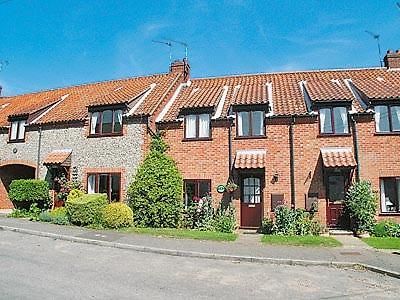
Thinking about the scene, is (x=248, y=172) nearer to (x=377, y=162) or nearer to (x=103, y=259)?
(x=377, y=162)

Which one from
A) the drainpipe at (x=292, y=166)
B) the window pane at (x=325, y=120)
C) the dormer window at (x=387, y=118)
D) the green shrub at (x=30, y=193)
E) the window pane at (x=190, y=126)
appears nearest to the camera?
the dormer window at (x=387, y=118)

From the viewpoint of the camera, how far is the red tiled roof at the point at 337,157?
16000 millimetres

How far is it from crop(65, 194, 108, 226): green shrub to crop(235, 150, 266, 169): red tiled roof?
655 centimetres

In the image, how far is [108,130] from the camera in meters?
19.8

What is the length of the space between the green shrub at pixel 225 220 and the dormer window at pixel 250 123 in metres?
3.71

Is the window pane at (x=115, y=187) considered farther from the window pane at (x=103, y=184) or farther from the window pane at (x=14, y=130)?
the window pane at (x=14, y=130)

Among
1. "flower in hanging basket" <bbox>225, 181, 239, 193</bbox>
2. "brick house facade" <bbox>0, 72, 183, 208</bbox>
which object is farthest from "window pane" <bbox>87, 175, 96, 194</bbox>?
"flower in hanging basket" <bbox>225, 181, 239, 193</bbox>

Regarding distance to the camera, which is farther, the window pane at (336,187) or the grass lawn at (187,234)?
the window pane at (336,187)

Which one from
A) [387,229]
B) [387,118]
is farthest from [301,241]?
[387,118]

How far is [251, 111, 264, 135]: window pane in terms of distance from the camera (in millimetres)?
18078

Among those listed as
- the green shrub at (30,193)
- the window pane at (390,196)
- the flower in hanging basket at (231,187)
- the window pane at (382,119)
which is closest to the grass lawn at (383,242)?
the window pane at (390,196)

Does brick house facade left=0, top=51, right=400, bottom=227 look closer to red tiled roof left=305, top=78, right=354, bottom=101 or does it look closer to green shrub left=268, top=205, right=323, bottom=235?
red tiled roof left=305, top=78, right=354, bottom=101

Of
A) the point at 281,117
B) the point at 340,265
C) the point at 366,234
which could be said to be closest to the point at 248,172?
the point at 281,117

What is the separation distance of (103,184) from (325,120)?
11.6m
